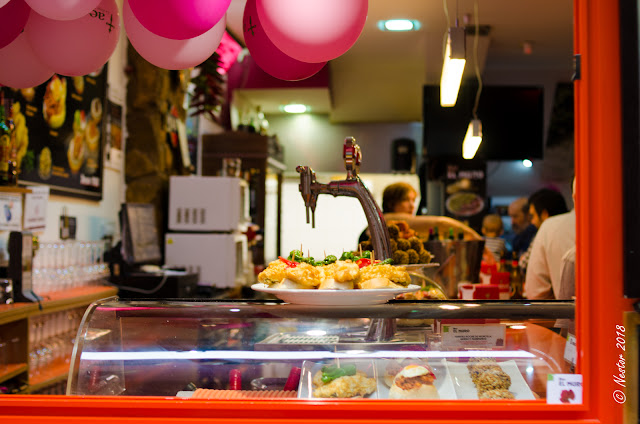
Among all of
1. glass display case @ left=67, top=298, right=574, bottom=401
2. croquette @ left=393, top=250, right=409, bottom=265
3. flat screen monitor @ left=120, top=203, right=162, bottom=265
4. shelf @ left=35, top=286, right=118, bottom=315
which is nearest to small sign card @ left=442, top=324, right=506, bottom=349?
glass display case @ left=67, top=298, right=574, bottom=401

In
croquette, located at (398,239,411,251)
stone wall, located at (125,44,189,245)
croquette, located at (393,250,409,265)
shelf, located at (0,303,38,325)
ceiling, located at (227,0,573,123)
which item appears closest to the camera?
croquette, located at (393,250,409,265)

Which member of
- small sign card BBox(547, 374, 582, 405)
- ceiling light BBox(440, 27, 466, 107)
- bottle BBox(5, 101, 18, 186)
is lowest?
small sign card BBox(547, 374, 582, 405)

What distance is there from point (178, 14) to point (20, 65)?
0.83m

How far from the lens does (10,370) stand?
9.85 feet

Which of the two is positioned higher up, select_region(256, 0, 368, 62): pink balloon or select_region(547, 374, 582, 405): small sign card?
select_region(256, 0, 368, 62): pink balloon

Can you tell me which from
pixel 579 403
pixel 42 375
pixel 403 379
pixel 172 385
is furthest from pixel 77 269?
pixel 579 403

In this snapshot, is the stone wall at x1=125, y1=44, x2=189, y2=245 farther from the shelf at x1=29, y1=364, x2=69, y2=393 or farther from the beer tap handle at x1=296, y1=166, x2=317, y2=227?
the beer tap handle at x1=296, y1=166, x2=317, y2=227

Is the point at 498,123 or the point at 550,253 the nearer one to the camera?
the point at 550,253

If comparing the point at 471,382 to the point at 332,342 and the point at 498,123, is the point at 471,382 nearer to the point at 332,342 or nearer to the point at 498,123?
the point at 332,342

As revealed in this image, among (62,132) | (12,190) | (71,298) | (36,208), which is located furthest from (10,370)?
(62,132)

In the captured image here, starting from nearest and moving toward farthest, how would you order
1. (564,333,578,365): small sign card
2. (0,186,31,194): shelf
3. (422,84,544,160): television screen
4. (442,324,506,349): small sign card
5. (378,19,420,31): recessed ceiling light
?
(564,333,578,365): small sign card
(442,324,506,349): small sign card
(0,186,31,194): shelf
(378,19,420,31): recessed ceiling light
(422,84,544,160): television screen

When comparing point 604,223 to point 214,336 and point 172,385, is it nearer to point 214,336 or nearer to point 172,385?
point 214,336

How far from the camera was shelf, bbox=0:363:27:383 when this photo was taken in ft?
9.64

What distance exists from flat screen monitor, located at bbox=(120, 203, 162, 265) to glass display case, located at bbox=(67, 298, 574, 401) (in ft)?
9.73
